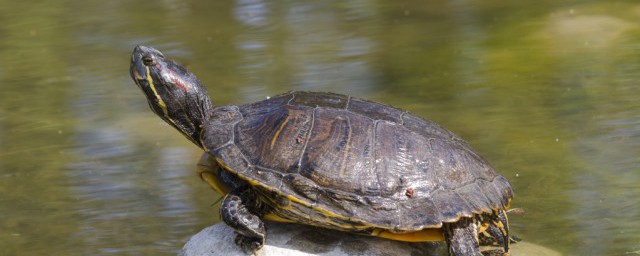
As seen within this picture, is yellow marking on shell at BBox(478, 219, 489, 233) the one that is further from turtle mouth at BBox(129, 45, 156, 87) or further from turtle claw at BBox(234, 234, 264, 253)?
turtle mouth at BBox(129, 45, 156, 87)

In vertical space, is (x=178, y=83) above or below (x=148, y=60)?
below

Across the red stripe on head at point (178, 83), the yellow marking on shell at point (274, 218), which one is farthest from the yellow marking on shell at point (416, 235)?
the red stripe on head at point (178, 83)

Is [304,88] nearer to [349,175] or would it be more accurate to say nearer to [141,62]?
[141,62]

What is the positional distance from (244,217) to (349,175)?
0.55 m

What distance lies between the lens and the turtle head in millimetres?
4637

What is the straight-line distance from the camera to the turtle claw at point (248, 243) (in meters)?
4.29

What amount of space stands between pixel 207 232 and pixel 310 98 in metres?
0.90

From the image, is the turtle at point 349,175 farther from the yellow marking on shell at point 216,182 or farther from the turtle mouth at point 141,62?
the turtle mouth at point 141,62

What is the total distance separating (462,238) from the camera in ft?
13.9

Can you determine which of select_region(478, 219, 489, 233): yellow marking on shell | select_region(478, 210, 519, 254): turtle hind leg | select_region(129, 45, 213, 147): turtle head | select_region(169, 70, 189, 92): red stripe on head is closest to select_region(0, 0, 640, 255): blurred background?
select_region(478, 210, 519, 254): turtle hind leg

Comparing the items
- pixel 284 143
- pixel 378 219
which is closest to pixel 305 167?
pixel 284 143

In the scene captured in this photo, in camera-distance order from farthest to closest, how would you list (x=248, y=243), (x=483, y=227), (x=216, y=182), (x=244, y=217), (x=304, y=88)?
1. (x=304, y=88)
2. (x=216, y=182)
3. (x=483, y=227)
4. (x=248, y=243)
5. (x=244, y=217)

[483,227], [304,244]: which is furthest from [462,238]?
[304,244]

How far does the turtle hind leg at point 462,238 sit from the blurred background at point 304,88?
1285mm
